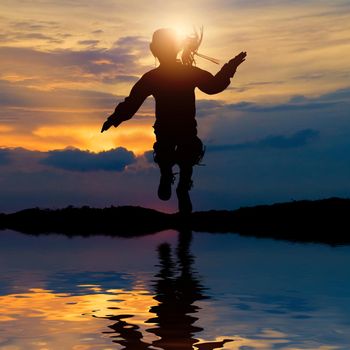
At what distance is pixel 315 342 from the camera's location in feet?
57.1

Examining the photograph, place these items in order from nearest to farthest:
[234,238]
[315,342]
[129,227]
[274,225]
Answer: [315,342] < [234,238] < [274,225] < [129,227]

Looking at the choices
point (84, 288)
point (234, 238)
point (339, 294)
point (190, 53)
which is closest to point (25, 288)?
point (84, 288)

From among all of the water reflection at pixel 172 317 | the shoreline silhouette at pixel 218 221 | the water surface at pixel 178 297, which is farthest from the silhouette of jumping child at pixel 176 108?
the shoreline silhouette at pixel 218 221

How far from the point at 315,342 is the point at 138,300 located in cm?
563

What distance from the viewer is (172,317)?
1956 centimetres

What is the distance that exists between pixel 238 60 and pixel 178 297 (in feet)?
27.1

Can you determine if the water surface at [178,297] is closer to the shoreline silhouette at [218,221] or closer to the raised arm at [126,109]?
the raised arm at [126,109]

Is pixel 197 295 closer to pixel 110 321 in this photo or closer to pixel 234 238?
pixel 110 321

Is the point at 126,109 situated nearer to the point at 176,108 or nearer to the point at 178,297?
the point at 176,108

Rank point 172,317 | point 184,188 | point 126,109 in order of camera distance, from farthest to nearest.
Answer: point 172,317, point 126,109, point 184,188

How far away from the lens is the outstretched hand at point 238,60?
15.4 metres

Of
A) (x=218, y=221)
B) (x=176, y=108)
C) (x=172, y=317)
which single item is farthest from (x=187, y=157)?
(x=218, y=221)

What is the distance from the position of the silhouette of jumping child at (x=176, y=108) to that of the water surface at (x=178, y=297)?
3.55 metres

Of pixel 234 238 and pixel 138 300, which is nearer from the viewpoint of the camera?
pixel 138 300
